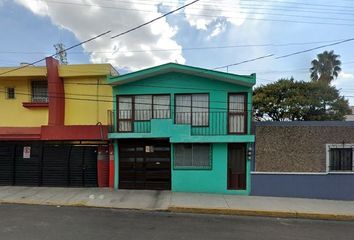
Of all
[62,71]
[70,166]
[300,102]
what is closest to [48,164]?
[70,166]

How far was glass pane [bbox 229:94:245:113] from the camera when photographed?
15.5 metres

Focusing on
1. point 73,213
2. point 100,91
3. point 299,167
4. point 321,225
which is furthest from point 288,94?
point 73,213

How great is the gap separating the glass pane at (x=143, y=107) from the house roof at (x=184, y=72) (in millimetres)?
909

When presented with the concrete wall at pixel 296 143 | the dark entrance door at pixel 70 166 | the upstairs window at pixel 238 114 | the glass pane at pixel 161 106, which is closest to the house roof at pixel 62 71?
the glass pane at pixel 161 106

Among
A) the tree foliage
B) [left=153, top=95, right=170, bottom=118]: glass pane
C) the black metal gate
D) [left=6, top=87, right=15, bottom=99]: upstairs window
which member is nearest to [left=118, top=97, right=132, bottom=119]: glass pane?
[left=153, top=95, right=170, bottom=118]: glass pane

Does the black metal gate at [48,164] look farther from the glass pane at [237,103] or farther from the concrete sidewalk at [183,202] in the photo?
the glass pane at [237,103]

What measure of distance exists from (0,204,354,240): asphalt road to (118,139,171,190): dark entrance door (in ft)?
13.7

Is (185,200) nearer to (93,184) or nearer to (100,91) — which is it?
(93,184)

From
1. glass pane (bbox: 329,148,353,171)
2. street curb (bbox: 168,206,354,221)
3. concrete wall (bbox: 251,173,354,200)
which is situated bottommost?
street curb (bbox: 168,206,354,221)

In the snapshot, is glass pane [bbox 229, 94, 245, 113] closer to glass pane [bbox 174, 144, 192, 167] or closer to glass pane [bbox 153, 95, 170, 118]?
glass pane [bbox 174, 144, 192, 167]

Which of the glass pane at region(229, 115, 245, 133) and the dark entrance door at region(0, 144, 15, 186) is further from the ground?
the glass pane at region(229, 115, 245, 133)

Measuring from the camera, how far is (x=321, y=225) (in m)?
10.6

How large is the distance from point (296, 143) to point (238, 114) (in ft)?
Answer: 8.91

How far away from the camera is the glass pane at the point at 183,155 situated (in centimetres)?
1575
